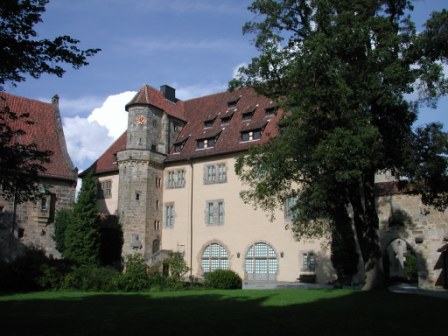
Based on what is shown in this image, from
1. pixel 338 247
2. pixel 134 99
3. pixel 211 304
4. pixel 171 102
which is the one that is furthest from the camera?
pixel 171 102

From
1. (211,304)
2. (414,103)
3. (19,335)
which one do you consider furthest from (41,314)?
(414,103)

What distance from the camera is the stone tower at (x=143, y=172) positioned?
36.4 metres

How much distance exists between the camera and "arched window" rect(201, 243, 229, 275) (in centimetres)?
3550

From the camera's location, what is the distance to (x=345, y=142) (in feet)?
56.7

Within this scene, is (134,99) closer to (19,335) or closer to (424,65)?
(424,65)

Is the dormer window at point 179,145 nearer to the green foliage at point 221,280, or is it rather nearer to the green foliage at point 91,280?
the green foliage at point 221,280

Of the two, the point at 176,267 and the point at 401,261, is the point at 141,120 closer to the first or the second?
the point at 176,267

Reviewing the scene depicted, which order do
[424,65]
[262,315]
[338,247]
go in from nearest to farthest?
[262,315]
[424,65]
[338,247]

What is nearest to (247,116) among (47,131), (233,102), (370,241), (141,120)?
(233,102)

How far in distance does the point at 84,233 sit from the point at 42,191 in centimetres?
428

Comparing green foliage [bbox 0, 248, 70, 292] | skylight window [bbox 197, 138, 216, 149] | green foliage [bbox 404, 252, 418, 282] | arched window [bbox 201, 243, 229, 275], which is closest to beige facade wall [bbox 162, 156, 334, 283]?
arched window [bbox 201, 243, 229, 275]

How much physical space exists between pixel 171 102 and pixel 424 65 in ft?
87.2

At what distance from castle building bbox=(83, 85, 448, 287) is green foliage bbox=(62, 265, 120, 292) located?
1115 centimetres

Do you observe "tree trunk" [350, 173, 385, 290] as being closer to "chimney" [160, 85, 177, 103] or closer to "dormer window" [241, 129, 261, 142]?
"dormer window" [241, 129, 261, 142]
